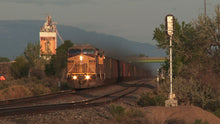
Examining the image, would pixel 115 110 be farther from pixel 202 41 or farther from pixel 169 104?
pixel 202 41

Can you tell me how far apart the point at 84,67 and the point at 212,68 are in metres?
12.2

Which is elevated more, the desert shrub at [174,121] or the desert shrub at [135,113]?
the desert shrub at [135,113]

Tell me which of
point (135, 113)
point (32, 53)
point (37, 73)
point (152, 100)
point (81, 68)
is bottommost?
point (135, 113)

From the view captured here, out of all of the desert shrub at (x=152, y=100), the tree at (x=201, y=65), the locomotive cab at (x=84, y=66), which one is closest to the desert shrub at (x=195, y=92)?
the tree at (x=201, y=65)

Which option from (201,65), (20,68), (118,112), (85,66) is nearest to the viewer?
(118,112)

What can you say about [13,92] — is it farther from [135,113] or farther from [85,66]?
[135,113]

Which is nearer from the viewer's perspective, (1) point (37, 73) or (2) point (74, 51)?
(2) point (74, 51)

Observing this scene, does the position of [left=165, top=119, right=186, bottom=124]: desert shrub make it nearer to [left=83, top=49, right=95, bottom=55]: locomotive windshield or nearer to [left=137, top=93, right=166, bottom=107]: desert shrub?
[left=137, top=93, right=166, bottom=107]: desert shrub

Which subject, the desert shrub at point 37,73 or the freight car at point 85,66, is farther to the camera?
the desert shrub at point 37,73

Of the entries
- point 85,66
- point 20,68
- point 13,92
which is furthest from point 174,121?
point 20,68

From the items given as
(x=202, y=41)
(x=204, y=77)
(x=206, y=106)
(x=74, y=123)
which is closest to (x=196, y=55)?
(x=202, y=41)

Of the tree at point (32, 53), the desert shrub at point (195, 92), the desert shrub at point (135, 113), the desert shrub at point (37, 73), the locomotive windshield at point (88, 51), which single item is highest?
the tree at point (32, 53)

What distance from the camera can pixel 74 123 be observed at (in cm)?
1171

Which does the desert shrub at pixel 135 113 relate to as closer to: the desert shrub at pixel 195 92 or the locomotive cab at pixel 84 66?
the desert shrub at pixel 195 92
